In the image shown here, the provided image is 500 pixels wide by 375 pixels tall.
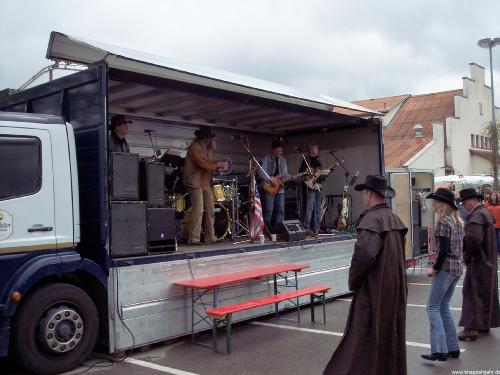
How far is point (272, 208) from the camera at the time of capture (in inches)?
A: 394

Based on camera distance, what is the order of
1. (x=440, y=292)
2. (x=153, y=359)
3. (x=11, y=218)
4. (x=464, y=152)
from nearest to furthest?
(x=11, y=218) → (x=440, y=292) → (x=153, y=359) → (x=464, y=152)

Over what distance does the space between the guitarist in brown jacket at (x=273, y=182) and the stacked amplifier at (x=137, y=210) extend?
3.38m

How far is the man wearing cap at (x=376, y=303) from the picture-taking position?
4242 mm

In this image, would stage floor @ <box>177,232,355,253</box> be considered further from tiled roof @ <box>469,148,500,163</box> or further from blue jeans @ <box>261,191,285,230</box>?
tiled roof @ <box>469,148,500,163</box>

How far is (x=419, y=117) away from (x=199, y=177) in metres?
29.8

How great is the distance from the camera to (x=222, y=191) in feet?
30.7

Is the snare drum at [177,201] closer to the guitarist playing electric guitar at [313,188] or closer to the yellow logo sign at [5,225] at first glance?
the guitarist playing electric guitar at [313,188]

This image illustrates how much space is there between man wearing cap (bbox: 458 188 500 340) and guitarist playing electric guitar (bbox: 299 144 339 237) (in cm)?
378

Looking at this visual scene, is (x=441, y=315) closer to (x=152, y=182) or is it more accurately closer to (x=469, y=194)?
(x=469, y=194)

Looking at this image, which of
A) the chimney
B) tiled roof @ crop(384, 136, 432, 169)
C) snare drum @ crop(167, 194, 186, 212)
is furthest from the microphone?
the chimney

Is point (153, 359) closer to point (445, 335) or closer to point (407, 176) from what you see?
point (445, 335)

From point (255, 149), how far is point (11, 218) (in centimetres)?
738

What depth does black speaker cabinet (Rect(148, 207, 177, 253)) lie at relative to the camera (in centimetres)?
652

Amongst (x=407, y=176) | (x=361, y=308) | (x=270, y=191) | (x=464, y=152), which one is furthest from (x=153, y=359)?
(x=464, y=152)
